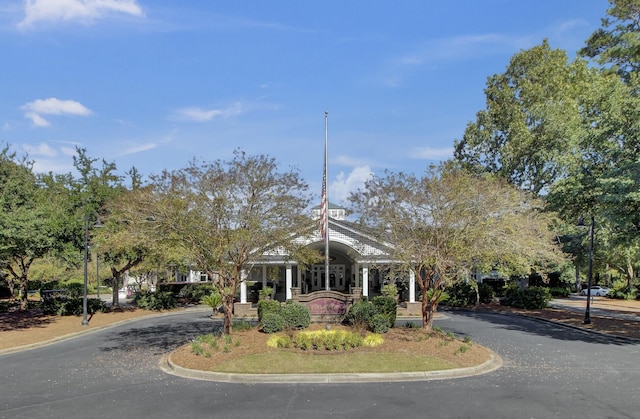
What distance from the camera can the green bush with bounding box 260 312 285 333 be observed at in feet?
57.8

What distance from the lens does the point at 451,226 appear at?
1628 cm

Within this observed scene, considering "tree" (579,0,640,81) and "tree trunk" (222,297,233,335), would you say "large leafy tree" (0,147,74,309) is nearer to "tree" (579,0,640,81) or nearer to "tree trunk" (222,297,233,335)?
"tree trunk" (222,297,233,335)

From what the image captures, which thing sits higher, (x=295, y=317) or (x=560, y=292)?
(x=295, y=317)

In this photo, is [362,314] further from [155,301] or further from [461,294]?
[155,301]

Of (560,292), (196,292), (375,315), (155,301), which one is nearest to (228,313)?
(375,315)

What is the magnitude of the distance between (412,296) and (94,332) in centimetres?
1777

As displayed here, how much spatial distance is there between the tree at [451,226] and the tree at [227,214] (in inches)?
136

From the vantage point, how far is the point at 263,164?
16.6 meters

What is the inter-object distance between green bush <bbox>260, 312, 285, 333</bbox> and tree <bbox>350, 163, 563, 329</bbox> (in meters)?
5.09

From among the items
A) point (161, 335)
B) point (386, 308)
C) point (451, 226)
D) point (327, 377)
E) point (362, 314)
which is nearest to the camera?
point (327, 377)

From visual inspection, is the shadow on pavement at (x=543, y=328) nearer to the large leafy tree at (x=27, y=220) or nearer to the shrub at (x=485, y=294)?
the shrub at (x=485, y=294)

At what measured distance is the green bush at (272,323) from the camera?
17609 mm

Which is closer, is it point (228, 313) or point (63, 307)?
point (228, 313)

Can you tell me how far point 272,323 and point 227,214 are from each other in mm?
4767
